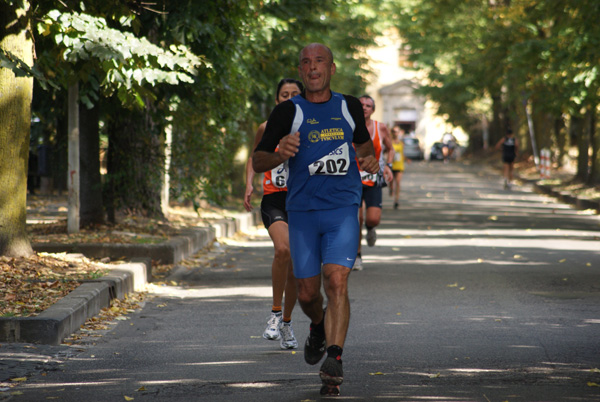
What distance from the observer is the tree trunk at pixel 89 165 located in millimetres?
12906

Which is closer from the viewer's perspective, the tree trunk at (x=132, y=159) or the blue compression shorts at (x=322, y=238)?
the blue compression shorts at (x=322, y=238)

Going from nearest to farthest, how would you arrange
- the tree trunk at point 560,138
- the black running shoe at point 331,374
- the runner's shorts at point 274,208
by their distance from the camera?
the black running shoe at point 331,374, the runner's shorts at point 274,208, the tree trunk at point 560,138

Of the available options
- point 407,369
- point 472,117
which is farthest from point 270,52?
point 472,117

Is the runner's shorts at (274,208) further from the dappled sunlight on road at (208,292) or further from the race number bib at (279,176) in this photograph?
the dappled sunlight on road at (208,292)

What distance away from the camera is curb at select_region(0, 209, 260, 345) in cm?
718

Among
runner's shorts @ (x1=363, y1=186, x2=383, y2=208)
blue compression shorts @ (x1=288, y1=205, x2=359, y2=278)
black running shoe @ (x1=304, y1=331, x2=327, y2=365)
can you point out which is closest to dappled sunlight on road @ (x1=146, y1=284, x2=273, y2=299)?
runner's shorts @ (x1=363, y1=186, x2=383, y2=208)

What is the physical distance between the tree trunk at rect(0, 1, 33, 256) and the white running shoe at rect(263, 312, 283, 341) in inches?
139

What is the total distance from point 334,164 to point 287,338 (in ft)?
6.06

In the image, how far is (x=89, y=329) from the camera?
7.99 meters

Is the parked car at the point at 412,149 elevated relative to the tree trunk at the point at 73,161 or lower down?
elevated

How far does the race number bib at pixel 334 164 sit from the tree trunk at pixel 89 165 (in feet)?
25.3

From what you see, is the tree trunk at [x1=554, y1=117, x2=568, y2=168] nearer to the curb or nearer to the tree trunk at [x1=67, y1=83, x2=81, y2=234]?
the curb

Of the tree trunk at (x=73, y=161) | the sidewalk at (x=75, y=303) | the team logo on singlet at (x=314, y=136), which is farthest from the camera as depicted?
the tree trunk at (x=73, y=161)

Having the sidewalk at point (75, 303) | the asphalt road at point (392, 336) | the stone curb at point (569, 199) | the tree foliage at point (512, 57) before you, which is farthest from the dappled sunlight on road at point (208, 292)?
the stone curb at point (569, 199)
